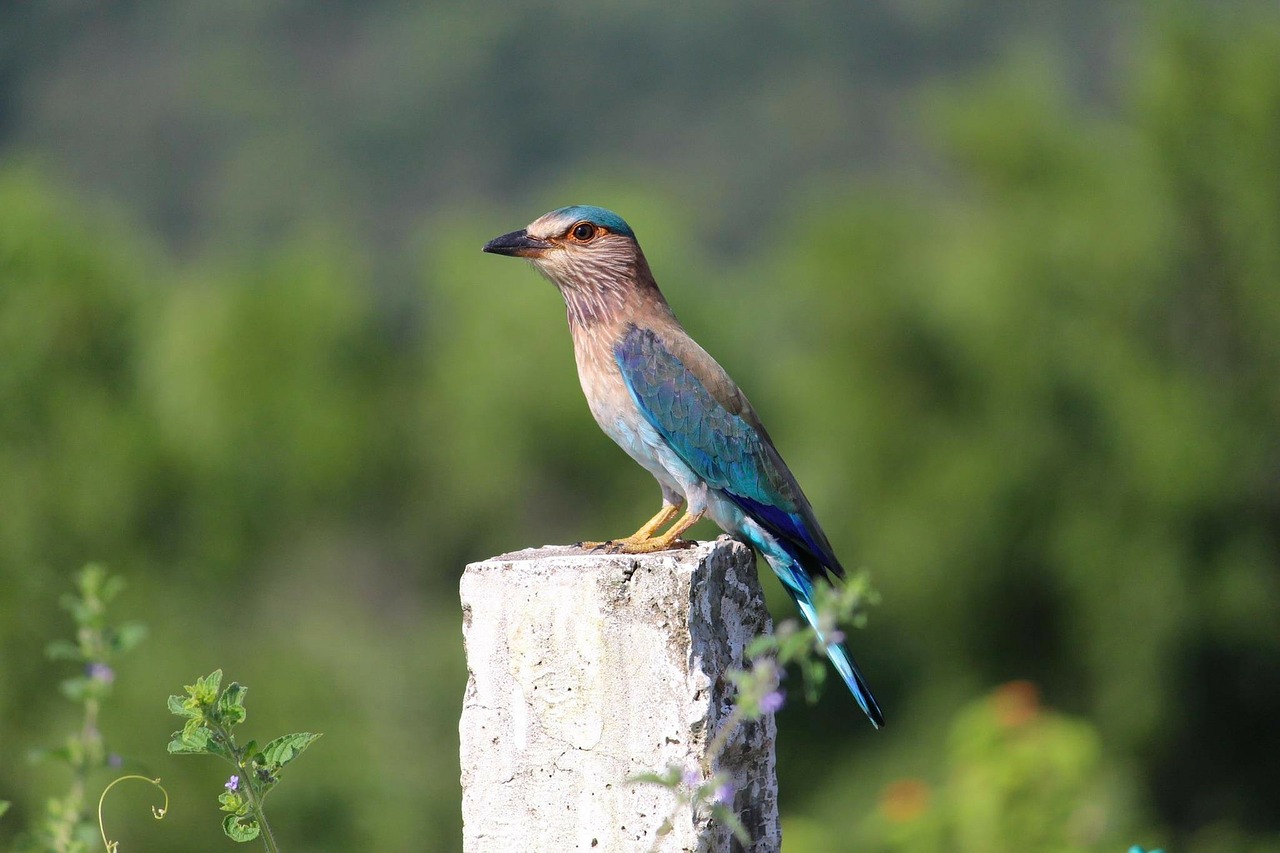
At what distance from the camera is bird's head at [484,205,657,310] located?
16.3 feet

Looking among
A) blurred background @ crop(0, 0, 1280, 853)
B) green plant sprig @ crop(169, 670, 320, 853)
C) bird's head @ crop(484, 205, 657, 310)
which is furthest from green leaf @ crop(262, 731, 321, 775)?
blurred background @ crop(0, 0, 1280, 853)

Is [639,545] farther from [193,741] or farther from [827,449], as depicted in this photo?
[827,449]

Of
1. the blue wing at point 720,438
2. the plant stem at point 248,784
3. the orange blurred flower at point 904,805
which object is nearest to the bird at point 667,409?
the blue wing at point 720,438

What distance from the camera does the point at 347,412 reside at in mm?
17875

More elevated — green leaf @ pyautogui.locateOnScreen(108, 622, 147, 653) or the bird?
the bird

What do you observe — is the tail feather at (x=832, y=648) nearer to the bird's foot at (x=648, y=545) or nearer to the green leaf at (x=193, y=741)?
the bird's foot at (x=648, y=545)

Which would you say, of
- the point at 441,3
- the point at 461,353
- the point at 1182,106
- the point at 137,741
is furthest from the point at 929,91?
the point at 441,3

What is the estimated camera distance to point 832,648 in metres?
3.95

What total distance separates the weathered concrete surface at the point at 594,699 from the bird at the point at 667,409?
803mm

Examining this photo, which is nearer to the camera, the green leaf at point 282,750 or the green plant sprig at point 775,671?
the green plant sprig at point 775,671

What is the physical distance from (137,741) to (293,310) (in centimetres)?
741

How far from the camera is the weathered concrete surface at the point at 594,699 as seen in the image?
3086 mm

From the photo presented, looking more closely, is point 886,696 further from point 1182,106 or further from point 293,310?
point 293,310

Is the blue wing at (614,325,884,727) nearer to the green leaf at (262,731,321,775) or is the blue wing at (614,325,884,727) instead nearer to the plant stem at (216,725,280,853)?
the green leaf at (262,731,321,775)
